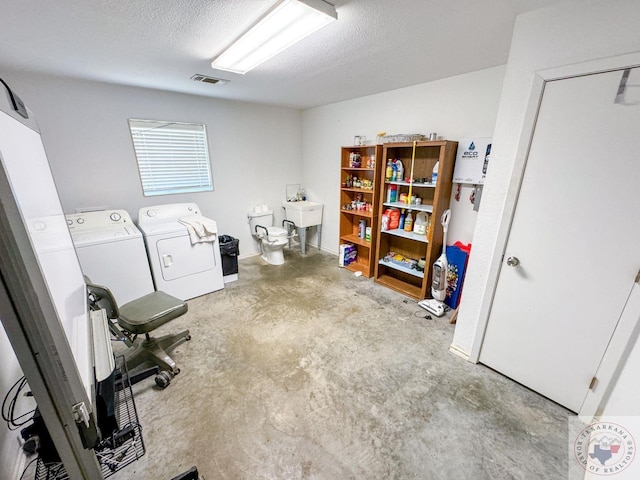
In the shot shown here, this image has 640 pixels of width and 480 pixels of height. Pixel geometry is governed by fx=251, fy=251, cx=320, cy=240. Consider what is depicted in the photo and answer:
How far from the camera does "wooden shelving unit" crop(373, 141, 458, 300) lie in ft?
8.33

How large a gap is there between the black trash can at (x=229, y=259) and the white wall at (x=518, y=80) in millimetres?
2618

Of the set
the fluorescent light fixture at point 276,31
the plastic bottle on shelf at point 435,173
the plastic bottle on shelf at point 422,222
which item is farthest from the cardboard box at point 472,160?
the fluorescent light fixture at point 276,31

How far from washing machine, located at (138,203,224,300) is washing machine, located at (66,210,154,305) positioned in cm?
11

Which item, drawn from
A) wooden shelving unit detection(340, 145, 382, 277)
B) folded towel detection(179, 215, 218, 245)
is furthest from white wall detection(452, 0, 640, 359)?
folded towel detection(179, 215, 218, 245)

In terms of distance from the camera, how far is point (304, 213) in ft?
13.1

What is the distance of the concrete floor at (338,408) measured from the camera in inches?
52.4

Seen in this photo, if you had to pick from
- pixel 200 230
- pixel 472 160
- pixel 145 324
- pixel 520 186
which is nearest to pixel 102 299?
pixel 145 324

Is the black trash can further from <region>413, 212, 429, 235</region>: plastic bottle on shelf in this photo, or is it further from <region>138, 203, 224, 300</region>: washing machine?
<region>413, 212, 429, 235</region>: plastic bottle on shelf

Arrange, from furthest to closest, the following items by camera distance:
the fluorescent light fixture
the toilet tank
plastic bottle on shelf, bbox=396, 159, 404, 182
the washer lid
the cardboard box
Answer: the toilet tank < plastic bottle on shelf, bbox=396, 159, 404, 182 < the cardboard box < the washer lid < the fluorescent light fixture

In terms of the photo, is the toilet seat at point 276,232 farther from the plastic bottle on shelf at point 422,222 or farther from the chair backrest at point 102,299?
the chair backrest at point 102,299

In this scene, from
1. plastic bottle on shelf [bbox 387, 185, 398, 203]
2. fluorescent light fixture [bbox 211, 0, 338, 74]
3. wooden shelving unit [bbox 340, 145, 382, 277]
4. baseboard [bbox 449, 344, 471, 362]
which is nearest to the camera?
fluorescent light fixture [bbox 211, 0, 338, 74]

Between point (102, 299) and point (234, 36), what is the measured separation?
6.37 feet

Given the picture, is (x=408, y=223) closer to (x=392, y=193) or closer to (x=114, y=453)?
(x=392, y=193)

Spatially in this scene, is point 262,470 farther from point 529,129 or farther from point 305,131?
point 305,131
